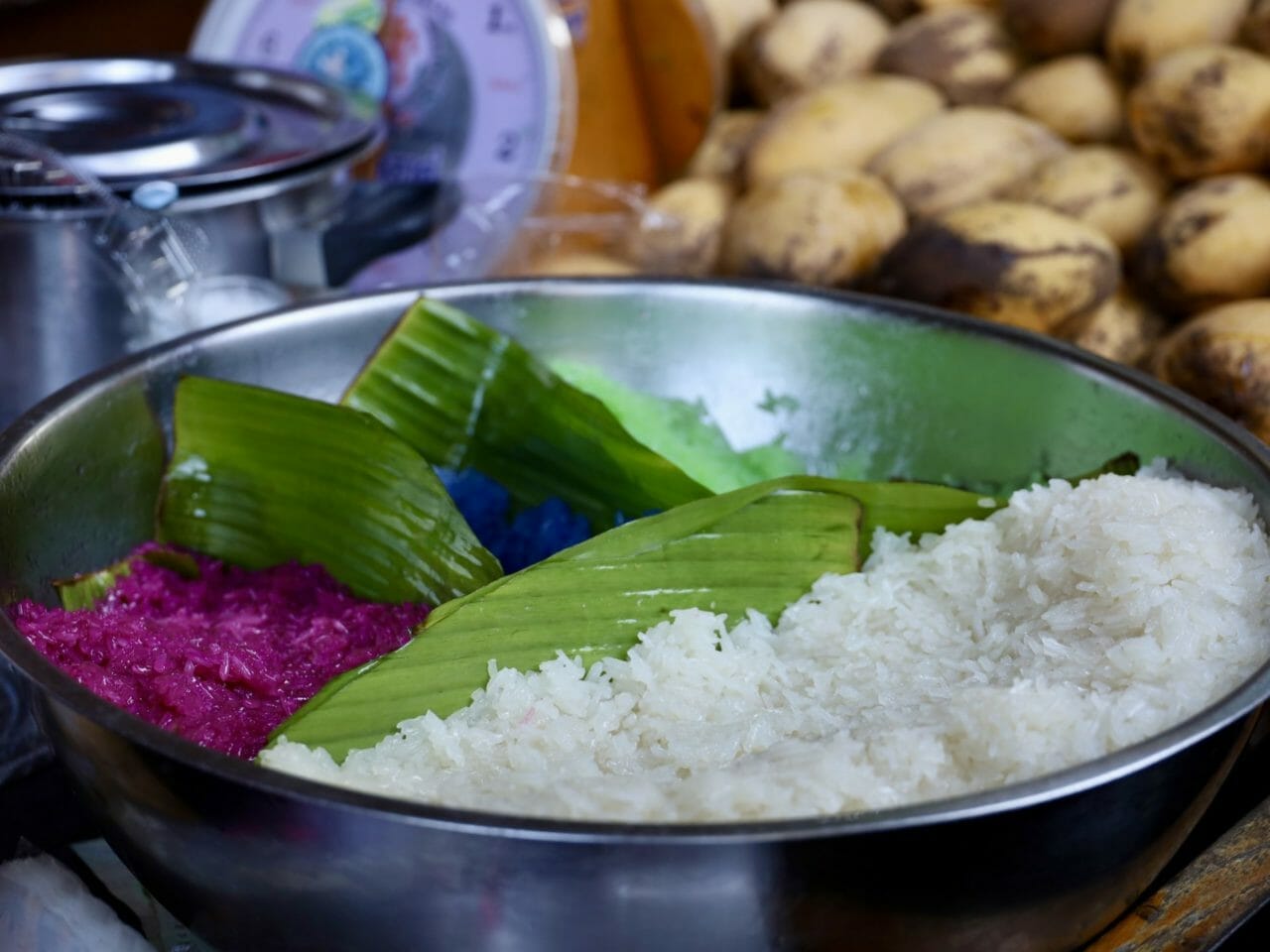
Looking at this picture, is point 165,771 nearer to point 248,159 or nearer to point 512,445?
point 512,445

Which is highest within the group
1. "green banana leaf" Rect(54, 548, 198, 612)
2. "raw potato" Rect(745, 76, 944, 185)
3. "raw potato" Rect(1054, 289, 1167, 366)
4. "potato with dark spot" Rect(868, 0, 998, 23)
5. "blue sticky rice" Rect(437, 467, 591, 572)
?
"potato with dark spot" Rect(868, 0, 998, 23)

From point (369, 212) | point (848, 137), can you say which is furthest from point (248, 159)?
point (848, 137)

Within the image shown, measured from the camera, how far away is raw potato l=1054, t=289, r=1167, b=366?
1.67m

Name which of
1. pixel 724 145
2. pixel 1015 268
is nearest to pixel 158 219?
pixel 1015 268

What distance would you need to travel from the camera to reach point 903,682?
0.91m

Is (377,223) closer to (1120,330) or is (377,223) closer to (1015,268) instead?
(1015,268)

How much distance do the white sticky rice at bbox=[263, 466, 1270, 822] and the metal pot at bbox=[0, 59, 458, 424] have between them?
0.73 metres

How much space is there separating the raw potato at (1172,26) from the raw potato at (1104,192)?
17 cm

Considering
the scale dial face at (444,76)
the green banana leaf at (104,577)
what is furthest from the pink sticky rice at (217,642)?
the scale dial face at (444,76)

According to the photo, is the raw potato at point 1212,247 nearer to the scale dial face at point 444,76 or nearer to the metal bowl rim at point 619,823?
the metal bowl rim at point 619,823

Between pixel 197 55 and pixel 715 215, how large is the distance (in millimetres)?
887

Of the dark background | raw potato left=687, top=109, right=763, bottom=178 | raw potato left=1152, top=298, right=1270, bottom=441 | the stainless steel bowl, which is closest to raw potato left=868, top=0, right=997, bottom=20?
raw potato left=687, top=109, right=763, bottom=178

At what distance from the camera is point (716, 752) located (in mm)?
816

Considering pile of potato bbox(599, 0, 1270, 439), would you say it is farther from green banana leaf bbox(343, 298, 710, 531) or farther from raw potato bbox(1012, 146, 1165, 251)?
green banana leaf bbox(343, 298, 710, 531)
